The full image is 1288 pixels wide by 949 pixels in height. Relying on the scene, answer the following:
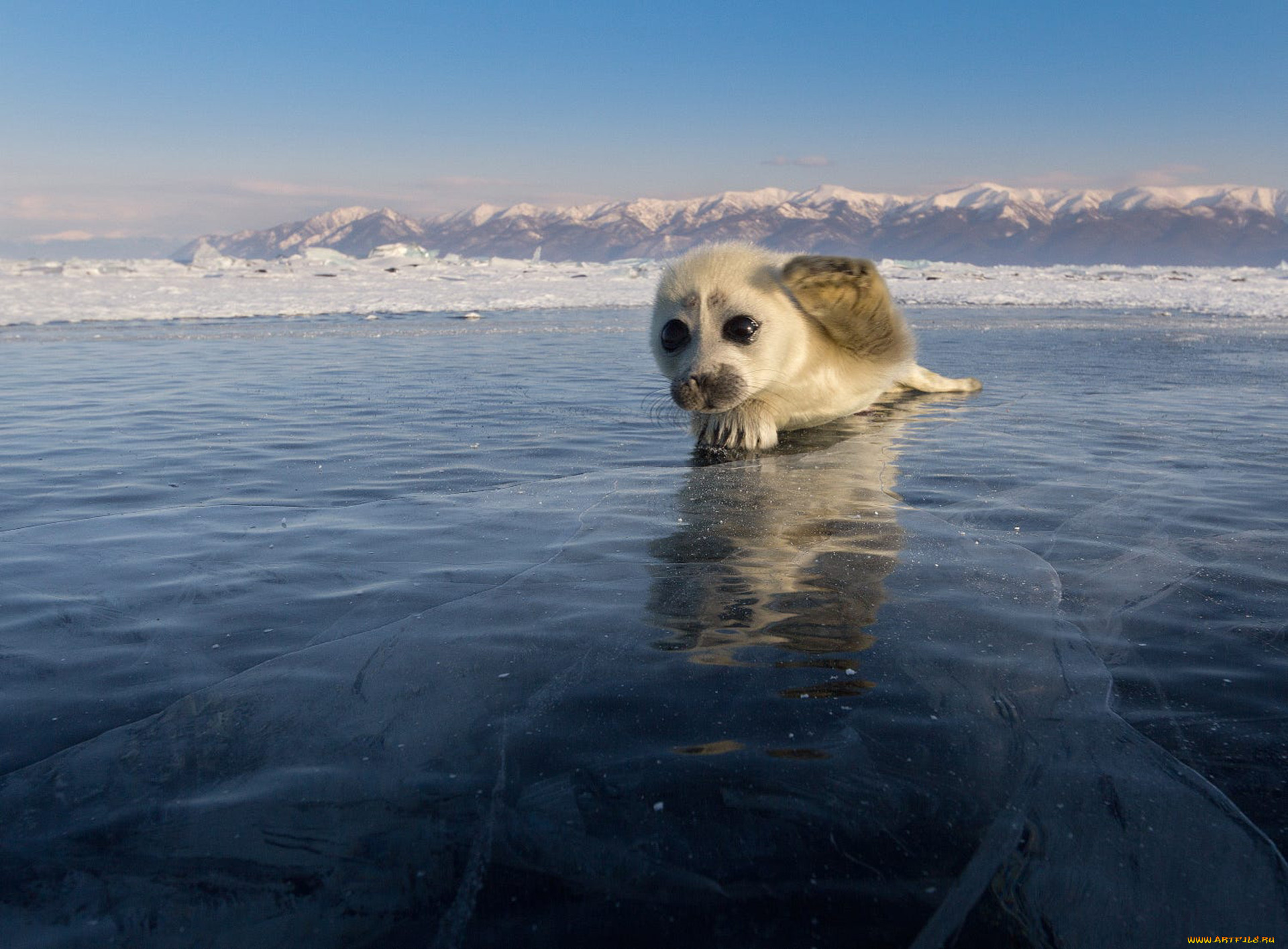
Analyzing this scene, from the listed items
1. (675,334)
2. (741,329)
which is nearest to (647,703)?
(741,329)

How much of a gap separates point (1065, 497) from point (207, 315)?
Answer: 21.7 m

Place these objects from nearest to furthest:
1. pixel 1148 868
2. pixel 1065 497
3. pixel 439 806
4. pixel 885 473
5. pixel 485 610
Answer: pixel 1148 868
pixel 439 806
pixel 485 610
pixel 1065 497
pixel 885 473

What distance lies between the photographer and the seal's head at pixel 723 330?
489 centimetres

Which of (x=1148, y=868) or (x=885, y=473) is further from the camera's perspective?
(x=885, y=473)

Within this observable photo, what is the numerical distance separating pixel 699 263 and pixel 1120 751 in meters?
4.10

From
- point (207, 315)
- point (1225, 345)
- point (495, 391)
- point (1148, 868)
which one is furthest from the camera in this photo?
point (207, 315)

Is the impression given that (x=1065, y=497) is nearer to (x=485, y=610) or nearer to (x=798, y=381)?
(x=798, y=381)

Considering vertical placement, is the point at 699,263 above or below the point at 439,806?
above

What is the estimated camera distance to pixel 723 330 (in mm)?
5000

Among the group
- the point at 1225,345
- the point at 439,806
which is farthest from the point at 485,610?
the point at 1225,345

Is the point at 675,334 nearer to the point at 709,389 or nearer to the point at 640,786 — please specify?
the point at 709,389

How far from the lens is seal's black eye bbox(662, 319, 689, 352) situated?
512 cm

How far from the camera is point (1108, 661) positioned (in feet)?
6.80

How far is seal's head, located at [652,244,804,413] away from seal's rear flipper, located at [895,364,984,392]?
8.96 feet
